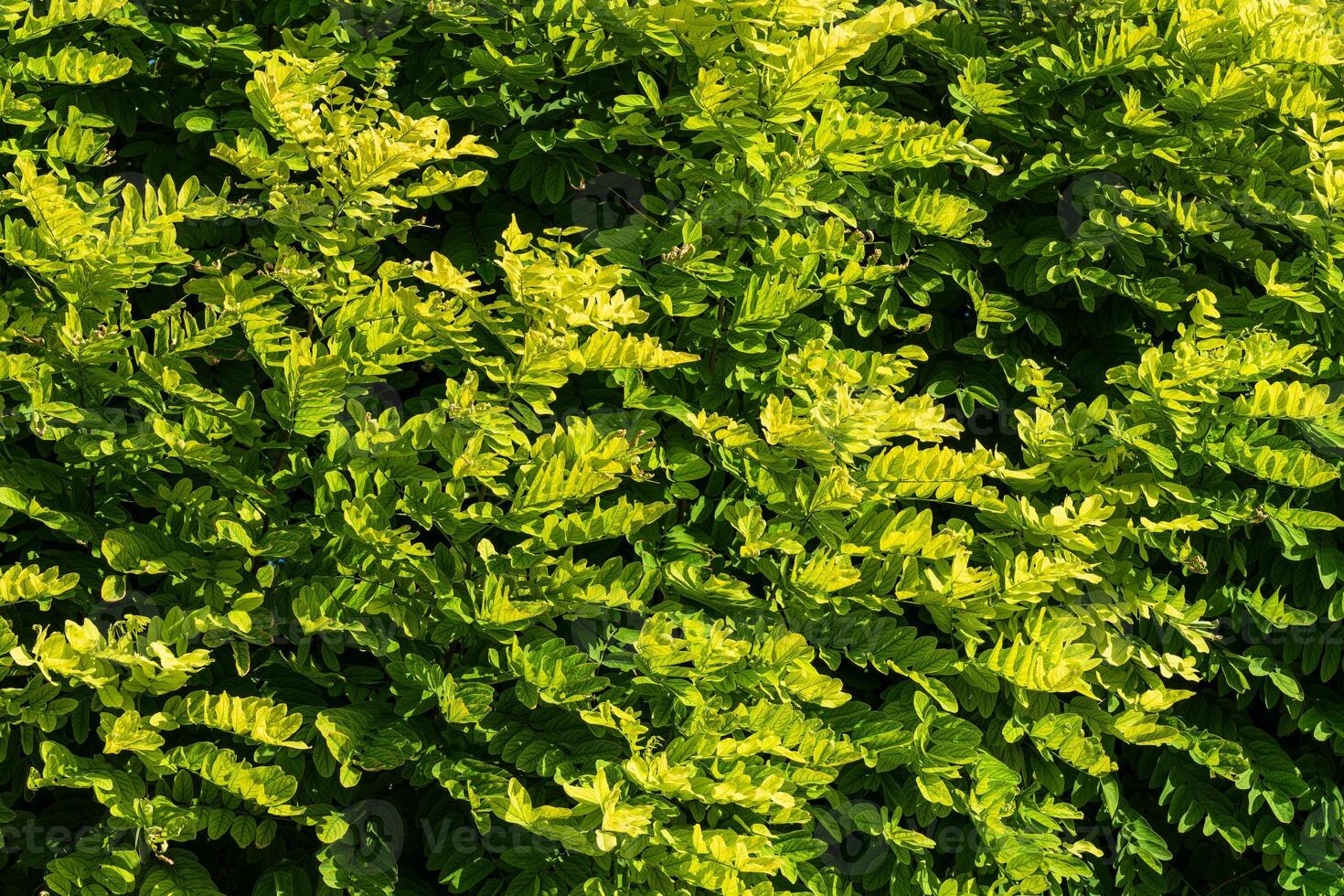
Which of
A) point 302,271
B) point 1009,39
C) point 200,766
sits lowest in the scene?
point 200,766

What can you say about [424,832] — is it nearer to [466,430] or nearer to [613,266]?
[466,430]

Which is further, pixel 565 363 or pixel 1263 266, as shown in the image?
pixel 1263 266

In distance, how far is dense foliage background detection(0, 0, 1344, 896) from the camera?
2.40 m

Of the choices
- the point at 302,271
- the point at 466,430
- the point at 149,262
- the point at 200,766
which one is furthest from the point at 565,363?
the point at 200,766

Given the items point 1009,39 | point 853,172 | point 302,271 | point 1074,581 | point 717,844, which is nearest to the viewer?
point 717,844

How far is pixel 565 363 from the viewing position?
2.38 m

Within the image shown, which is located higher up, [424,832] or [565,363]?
[565,363]

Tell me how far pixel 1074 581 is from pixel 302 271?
1.74 meters

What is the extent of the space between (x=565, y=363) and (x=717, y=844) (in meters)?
0.90

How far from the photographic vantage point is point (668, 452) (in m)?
2.76

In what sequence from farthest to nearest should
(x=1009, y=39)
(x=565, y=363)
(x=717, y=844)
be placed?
1. (x=1009, y=39)
2. (x=565, y=363)
3. (x=717, y=844)

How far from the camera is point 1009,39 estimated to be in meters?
3.29

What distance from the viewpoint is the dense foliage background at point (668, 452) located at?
240cm

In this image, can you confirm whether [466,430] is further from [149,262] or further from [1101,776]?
[1101,776]
